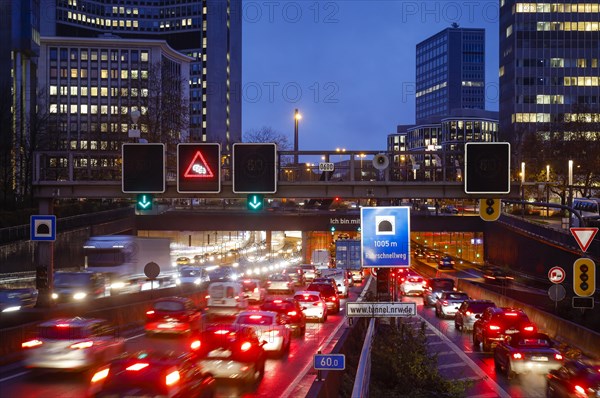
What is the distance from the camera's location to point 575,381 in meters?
15.4

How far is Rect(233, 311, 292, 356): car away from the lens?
72.1 ft

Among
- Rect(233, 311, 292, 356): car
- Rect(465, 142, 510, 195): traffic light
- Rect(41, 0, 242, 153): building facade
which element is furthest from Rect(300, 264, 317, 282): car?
Rect(41, 0, 242, 153): building facade

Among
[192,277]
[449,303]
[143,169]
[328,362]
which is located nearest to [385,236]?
[328,362]

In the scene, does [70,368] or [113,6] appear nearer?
[70,368]

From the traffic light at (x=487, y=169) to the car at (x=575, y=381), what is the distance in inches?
259

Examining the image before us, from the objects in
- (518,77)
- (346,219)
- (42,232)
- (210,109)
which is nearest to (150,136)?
(346,219)

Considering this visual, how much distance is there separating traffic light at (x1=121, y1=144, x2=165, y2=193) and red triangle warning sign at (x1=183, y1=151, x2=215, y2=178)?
2.82ft

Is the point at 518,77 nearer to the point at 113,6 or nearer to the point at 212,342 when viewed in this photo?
the point at 113,6

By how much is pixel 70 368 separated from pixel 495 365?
41.0 feet

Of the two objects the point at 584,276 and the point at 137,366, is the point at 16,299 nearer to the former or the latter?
the point at 137,366

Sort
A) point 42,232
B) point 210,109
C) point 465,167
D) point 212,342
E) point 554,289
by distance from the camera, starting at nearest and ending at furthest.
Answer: point 212,342 < point 465,167 < point 42,232 < point 554,289 < point 210,109

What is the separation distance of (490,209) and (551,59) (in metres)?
121

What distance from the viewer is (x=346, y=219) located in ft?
224

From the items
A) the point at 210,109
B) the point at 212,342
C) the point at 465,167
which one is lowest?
the point at 212,342
